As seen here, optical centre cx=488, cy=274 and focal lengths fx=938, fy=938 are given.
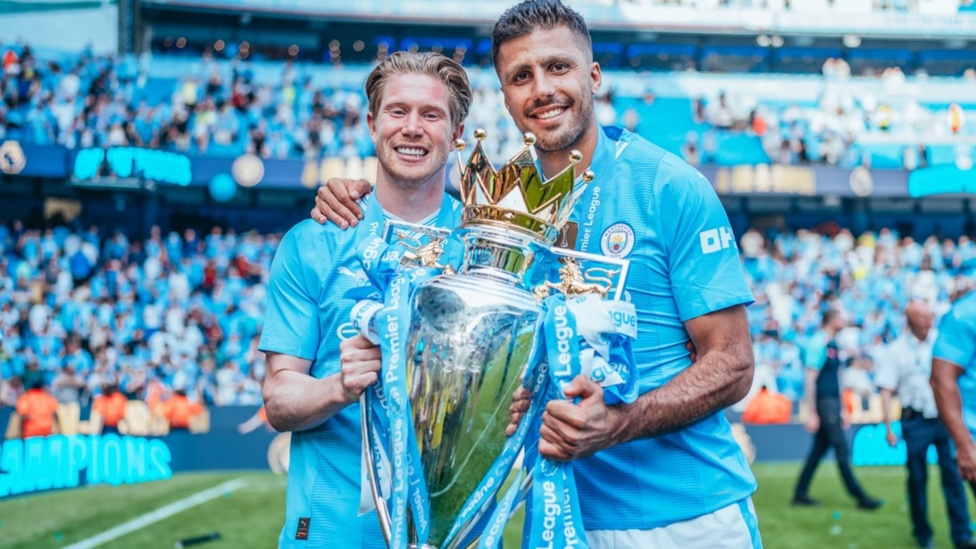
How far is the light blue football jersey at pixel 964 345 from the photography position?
4406mm

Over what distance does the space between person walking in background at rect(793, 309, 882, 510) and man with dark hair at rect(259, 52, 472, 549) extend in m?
6.88

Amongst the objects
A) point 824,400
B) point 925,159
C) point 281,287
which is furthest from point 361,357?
point 925,159

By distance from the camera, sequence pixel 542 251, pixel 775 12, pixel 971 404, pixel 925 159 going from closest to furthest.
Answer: pixel 542 251 → pixel 971 404 → pixel 925 159 → pixel 775 12

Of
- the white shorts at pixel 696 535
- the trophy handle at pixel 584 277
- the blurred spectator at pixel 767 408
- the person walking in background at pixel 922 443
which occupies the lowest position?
the blurred spectator at pixel 767 408

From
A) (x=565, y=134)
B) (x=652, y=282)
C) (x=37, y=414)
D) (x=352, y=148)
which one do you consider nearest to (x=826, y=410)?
(x=652, y=282)

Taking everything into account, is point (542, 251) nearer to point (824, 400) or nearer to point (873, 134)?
point (824, 400)

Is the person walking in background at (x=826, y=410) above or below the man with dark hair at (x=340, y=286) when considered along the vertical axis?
below

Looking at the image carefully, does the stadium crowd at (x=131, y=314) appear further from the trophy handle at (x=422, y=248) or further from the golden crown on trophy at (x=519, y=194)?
the golden crown on trophy at (x=519, y=194)

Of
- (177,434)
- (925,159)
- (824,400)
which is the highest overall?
(925,159)

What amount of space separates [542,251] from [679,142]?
21.1 metres

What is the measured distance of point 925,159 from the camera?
2205 centimetres

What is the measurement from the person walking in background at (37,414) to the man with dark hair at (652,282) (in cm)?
928

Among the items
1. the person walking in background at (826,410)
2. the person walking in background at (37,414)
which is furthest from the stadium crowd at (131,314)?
the person walking in background at (826,410)

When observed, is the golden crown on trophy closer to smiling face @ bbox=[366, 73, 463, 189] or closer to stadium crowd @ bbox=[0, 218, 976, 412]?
smiling face @ bbox=[366, 73, 463, 189]
